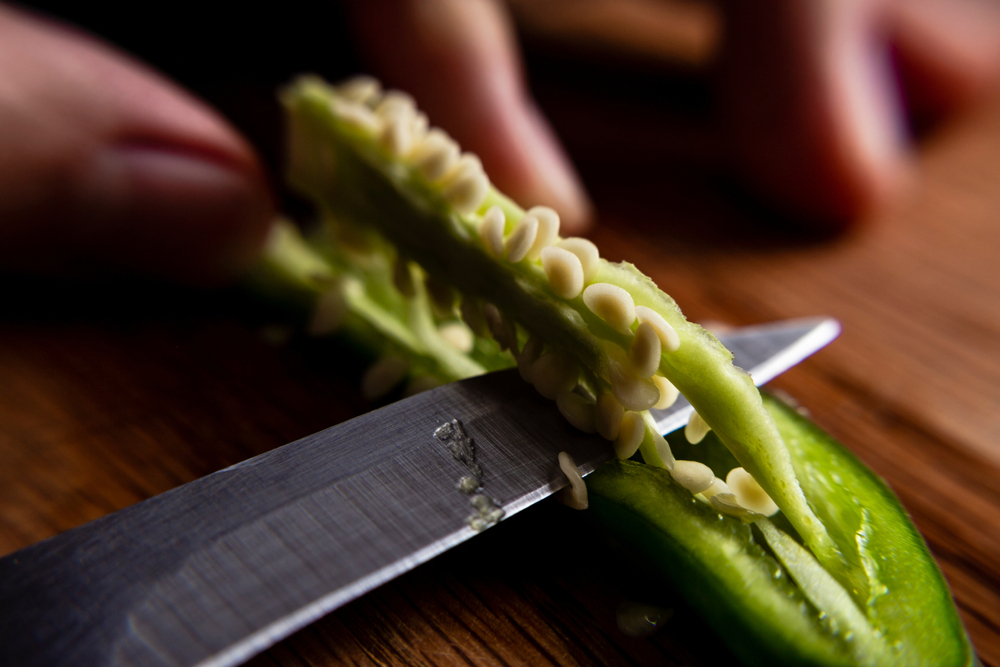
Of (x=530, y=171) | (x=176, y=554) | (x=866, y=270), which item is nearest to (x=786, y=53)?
(x=866, y=270)

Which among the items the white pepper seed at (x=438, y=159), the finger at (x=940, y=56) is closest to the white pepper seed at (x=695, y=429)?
the white pepper seed at (x=438, y=159)

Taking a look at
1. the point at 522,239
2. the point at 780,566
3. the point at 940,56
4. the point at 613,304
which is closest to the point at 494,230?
the point at 522,239

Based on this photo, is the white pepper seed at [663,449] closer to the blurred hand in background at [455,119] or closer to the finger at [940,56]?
the blurred hand in background at [455,119]

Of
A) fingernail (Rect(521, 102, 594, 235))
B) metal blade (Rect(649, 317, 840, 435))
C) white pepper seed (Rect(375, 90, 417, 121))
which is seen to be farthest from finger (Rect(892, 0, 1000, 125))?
white pepper seed (Rect(375, 90, 417, 121))

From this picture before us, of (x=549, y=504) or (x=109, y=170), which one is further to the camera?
(x=109, y=170)

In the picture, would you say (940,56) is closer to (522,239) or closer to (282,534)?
(522,239)
